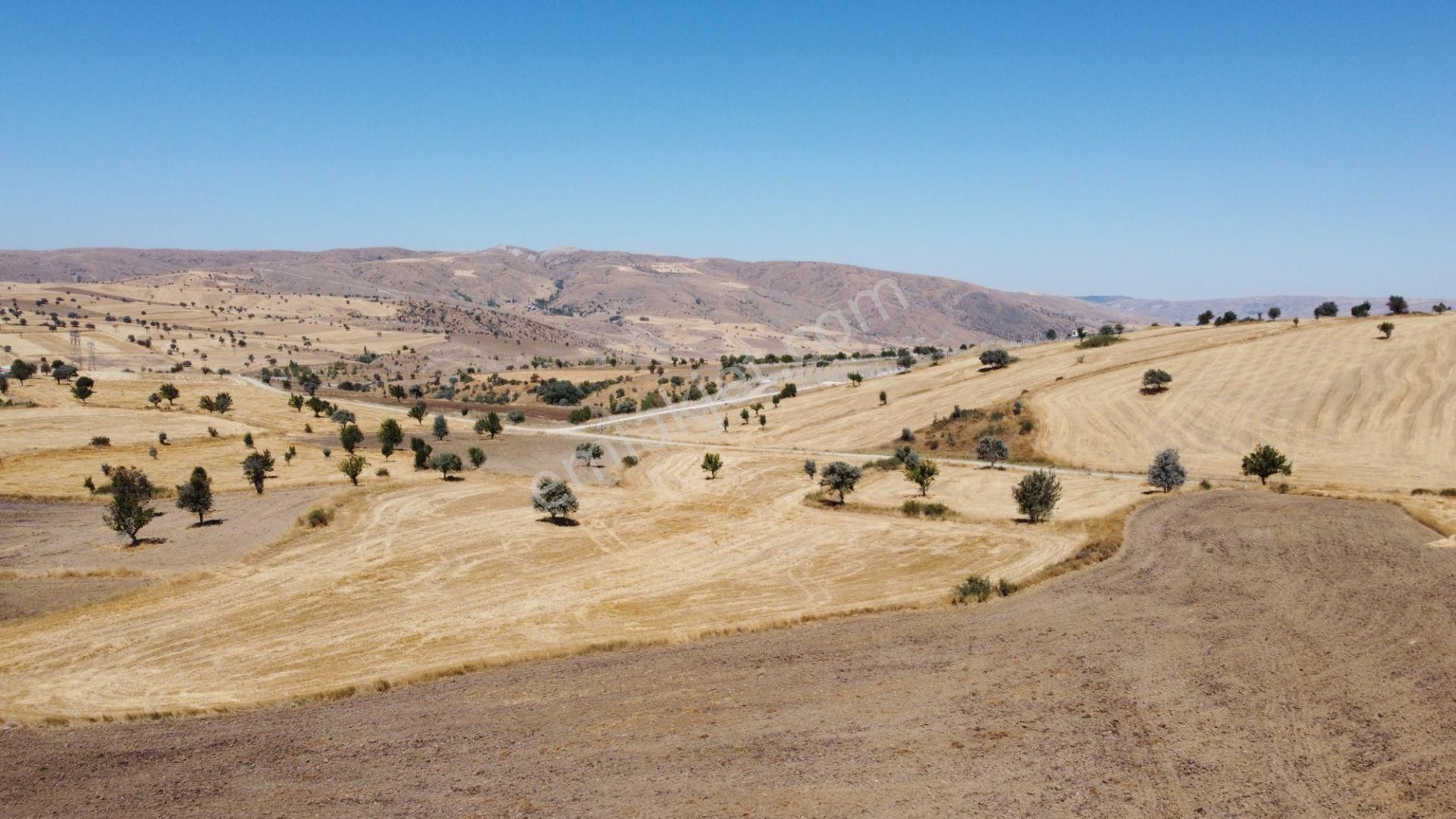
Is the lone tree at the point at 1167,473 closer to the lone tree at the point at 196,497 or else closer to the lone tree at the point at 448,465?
the lone tree at the point at 448,465

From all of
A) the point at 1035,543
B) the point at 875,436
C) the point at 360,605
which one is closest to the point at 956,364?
the point at 875,436

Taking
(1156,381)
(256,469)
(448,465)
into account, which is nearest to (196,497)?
(256,469)

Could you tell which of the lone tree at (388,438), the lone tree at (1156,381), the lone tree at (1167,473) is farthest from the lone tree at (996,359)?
the lone tree at (388,438)

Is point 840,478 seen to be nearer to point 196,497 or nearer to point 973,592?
point 973,592

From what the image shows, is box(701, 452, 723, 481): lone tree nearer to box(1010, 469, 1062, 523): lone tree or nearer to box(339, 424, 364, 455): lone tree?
box(1010, 469, 1062, 523): lone tree

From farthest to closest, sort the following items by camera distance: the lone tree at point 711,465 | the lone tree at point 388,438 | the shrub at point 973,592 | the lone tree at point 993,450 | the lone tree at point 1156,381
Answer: the lone tree at point 1156,381
the lone tree at point 388,438
the lone tree at point 993,450
the lone tree at point 711,465
the shrub at point 973,592
